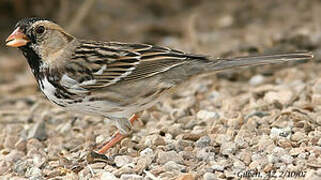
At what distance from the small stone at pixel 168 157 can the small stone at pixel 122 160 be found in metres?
Result: 0.25

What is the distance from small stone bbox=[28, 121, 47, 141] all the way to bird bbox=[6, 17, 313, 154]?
0.84 m

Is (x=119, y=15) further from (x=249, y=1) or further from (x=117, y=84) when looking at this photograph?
(x=117, y=84)

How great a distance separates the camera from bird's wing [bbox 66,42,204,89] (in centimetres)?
519

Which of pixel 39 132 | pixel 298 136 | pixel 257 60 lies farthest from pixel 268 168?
pixel 39 132

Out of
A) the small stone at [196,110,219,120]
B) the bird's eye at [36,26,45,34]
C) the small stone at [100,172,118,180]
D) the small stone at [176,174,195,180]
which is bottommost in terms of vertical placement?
the small stone at [100,172,118,180]

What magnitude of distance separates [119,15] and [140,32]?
24.4 inches

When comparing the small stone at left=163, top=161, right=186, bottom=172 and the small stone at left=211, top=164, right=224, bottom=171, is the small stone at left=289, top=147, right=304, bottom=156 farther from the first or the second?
the small stone at left=163, top=161, right=186, bottom=172

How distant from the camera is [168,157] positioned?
486 centimetres

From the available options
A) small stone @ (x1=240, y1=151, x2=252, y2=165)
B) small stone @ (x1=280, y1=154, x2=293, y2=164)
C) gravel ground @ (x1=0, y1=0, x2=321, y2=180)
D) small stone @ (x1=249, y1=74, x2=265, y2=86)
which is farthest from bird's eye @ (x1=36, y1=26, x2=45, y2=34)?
small stone @ (x1=249, y1=74, x2=265, y2=86)

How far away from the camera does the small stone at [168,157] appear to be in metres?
4.84

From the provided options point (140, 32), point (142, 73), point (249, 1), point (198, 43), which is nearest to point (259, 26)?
point (249, 1)

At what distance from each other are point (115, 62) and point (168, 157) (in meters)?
1.02

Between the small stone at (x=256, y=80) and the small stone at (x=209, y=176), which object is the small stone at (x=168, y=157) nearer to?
the small stone at (x=209, y=176)

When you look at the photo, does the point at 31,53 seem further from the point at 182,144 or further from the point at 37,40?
the point at 182,144
